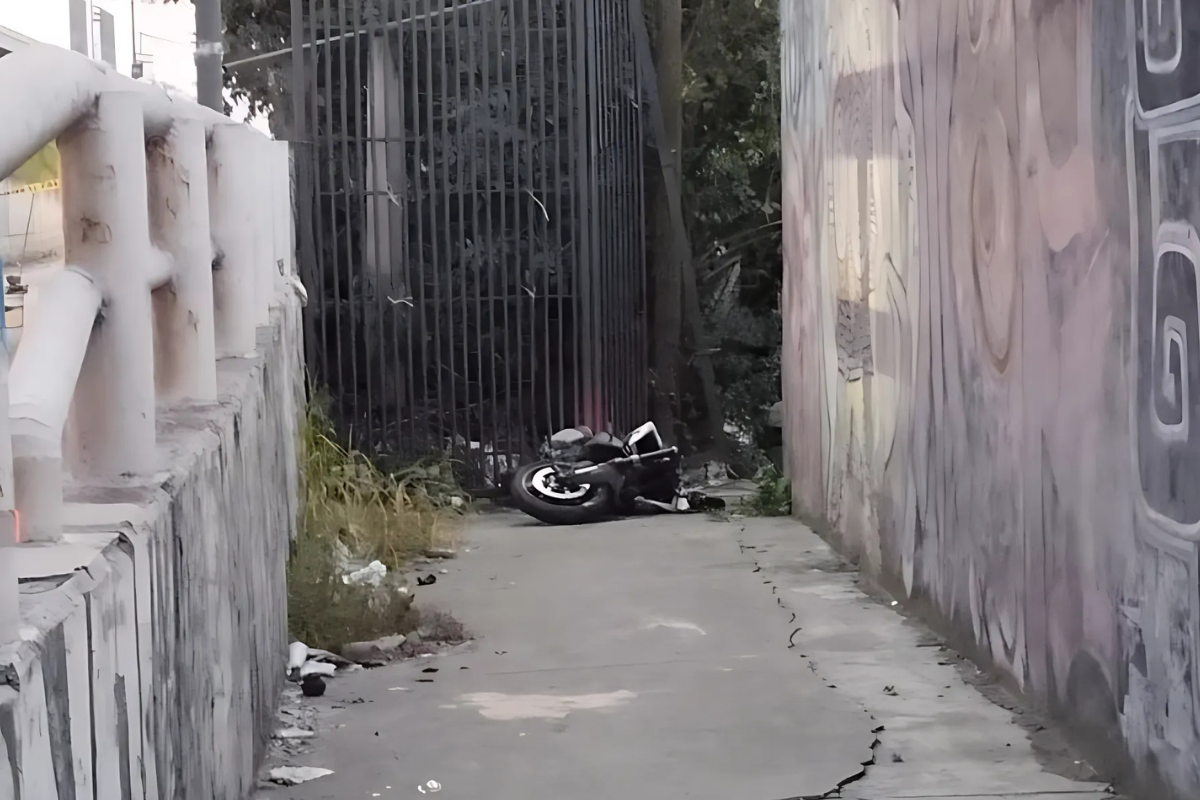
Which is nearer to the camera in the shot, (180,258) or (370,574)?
(180,258)

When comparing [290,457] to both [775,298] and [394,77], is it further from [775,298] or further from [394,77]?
[775,298]

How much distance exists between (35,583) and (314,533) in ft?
17.8

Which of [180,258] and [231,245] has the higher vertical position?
[231,245]

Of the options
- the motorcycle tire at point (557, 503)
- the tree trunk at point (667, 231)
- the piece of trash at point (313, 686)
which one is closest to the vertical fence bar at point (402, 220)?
the motorcycle tire at point (557, 503)

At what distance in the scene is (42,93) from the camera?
78.0 inches

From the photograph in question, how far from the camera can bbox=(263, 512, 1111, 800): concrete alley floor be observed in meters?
4.28

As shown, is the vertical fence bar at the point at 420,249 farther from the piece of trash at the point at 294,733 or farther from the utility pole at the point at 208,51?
the piece of trash at the point at 294,733

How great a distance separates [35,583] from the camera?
1.87m

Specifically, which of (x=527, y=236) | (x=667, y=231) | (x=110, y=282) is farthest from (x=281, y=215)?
(x=667, y=231)

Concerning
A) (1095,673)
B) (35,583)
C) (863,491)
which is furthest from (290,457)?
(35,583)

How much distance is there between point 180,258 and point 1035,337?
8.98 feet

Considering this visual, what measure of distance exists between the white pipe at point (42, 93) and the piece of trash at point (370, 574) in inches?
176

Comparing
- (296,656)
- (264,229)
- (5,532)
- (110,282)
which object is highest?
(264,229)

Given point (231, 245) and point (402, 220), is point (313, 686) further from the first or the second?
point (402, 220)
